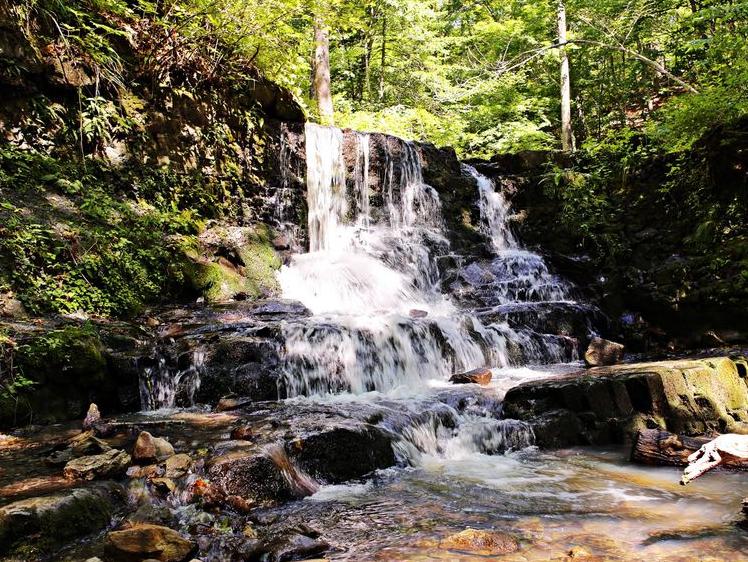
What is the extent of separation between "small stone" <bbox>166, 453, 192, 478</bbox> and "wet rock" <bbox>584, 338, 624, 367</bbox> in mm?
6671

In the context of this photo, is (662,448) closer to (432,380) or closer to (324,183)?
(432,380)

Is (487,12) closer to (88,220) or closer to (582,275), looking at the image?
(582,275)

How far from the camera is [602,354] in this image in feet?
27.8

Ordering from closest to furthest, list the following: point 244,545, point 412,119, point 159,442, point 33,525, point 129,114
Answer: point 33,525, point 244,545, point 159,442, point 129,114, point 412,119

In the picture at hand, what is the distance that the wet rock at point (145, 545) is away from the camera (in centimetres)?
276

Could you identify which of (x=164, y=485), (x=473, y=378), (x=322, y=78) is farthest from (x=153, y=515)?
(x=322, y=78)

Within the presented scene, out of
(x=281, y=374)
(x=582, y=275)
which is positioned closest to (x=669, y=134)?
(x=582, y=275)

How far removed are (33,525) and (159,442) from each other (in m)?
1.22

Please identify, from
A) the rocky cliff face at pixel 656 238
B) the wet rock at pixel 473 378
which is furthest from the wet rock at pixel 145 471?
the rocky cliff face at pixel 656 238

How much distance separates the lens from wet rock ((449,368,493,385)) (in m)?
7.21

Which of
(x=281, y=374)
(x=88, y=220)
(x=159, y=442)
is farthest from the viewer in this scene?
(x=88, y=220)

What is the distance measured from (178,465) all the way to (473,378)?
4.44 metres

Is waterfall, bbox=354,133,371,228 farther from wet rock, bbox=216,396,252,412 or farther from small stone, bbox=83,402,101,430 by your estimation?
small stone, bbox=83,402,101,430

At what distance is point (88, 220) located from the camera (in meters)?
7.63
